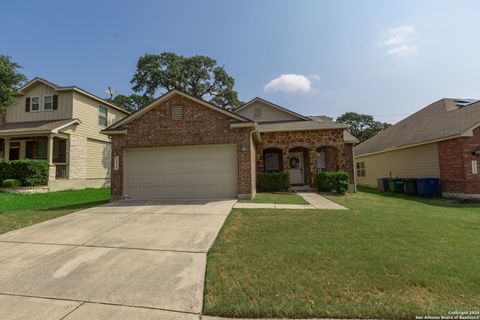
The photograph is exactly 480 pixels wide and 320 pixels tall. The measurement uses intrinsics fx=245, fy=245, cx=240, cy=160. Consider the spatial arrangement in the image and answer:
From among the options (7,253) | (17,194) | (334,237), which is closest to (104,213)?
(7,253)

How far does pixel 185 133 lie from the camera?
10570 millimetres

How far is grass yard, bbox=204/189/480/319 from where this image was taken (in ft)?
9.26

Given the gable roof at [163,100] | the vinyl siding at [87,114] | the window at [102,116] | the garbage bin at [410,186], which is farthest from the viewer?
the window at [102,116]

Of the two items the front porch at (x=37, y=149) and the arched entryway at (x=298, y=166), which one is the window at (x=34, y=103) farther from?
the arched entryway at (x=298, y=166)

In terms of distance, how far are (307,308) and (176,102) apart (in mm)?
9734

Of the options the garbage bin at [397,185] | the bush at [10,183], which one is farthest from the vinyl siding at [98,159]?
the garbage bin at [397,185]

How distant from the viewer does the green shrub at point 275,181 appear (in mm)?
13266

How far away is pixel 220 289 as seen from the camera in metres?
3.25

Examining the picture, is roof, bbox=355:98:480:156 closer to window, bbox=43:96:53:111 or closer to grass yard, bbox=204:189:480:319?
grass yard, bbox=204:189:480:319

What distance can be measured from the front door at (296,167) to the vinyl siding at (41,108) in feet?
50.2

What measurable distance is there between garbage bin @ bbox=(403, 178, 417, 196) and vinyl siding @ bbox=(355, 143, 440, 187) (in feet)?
3.78

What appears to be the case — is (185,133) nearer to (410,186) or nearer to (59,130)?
(59,130)

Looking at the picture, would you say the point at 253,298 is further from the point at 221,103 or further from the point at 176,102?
the point at 221,103

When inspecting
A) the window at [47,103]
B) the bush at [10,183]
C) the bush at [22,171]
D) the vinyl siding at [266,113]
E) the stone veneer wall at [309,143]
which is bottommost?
the bush at [10,183]
